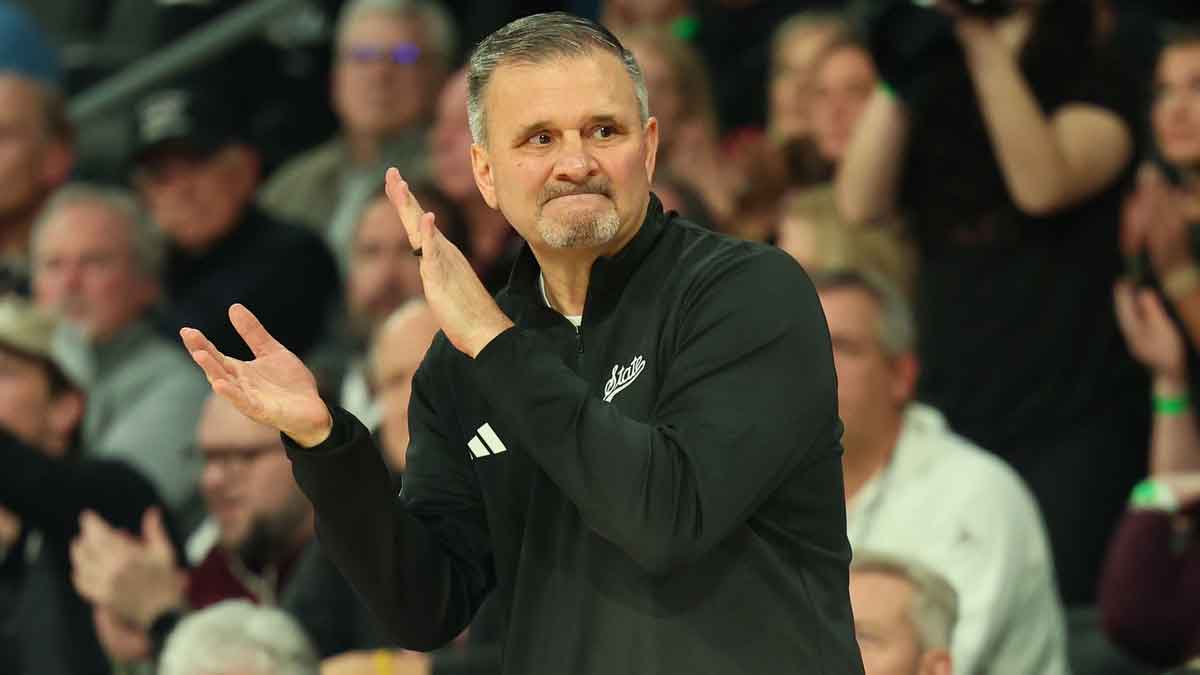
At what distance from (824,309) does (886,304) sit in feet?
1.33

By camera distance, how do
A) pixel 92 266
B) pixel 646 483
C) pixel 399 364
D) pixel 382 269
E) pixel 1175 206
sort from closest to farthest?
pixel 646 483 → pixel 1175 206 → pixel 399 364 → pixel 382 269 → pixel 92 266

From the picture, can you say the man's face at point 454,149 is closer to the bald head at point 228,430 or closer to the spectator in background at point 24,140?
the bald head at point 228,430

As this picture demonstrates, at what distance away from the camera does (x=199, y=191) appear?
7152 millimetres

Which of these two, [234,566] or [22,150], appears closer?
[234,566]

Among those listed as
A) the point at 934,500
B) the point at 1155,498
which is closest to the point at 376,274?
the point at 934,500

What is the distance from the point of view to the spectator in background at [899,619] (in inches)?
164

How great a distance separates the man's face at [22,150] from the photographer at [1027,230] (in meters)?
2.99

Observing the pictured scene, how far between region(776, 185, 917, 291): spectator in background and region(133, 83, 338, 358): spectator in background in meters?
1.68

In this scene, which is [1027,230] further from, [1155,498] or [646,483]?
[646,483]

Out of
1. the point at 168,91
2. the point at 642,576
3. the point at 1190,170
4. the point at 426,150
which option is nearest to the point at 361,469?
the point at 642,576

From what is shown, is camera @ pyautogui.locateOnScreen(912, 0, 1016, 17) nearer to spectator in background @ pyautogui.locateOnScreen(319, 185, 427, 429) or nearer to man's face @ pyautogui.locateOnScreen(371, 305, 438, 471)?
man's face @ pyautogui.locateOnScreen(371, 305, 438, 471)

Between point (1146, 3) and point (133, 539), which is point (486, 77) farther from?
point (1146, 3)

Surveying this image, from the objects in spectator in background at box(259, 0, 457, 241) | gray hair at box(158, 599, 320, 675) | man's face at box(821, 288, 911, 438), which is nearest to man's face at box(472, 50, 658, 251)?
gray hair at box(158, 599, 320, 675)

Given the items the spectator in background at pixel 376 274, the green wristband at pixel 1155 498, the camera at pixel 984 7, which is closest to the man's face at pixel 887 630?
the green wristband at pixel 1155 498
